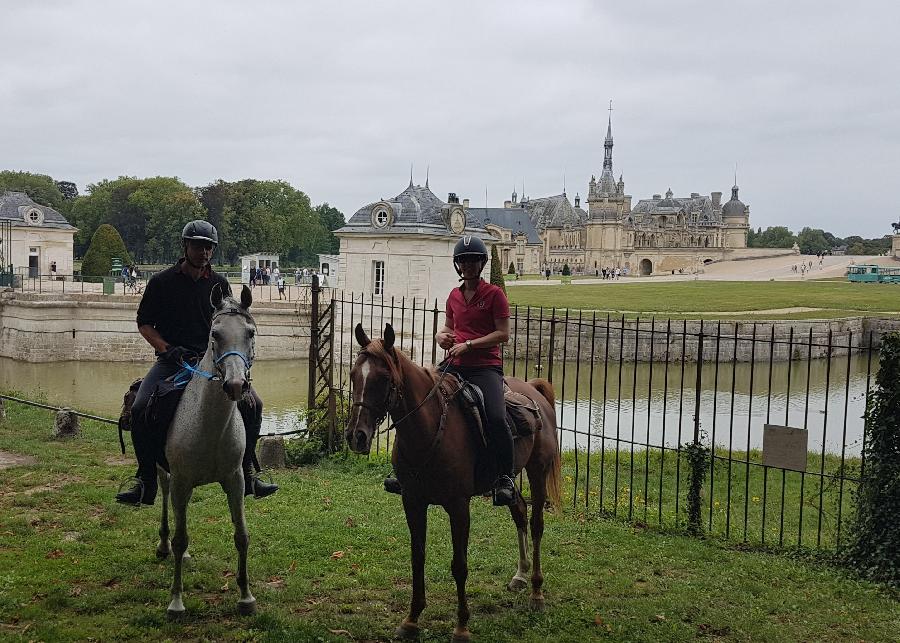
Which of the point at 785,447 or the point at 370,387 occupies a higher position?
the point at 370,387

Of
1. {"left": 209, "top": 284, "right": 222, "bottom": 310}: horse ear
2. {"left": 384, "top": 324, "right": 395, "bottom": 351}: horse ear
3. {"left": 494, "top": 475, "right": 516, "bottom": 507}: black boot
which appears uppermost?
{"left": 209, "top": 284, "right": 222, "bottom": 310}: horse ear

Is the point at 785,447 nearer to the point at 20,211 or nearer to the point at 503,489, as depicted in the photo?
the point at 503,489

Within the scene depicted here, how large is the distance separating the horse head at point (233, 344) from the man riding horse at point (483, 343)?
144 cm

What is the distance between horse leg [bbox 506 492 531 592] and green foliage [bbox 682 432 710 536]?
2555 millimetres

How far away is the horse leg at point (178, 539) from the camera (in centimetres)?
548

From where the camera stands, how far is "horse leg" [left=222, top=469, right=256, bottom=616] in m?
5.56

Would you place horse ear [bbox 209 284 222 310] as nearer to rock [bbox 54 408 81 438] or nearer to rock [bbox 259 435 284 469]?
rock [bbox 259 435 284 469]

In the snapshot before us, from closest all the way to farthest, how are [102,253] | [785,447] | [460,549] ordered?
[460,549], [785,447], [102,253]

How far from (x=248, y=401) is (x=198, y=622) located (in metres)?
1.57

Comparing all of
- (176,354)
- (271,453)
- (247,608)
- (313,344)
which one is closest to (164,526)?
(247,608)

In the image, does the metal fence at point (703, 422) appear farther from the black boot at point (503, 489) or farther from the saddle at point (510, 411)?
the black boot at point (503, 489)

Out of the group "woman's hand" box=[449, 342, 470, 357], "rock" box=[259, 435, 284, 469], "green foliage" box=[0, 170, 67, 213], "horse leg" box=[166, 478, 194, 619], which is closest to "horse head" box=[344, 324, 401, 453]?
"woman's hand" box=[449, 342, 470, 357]

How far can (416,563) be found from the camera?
216 inches

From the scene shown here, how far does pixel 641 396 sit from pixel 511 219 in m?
79.1
